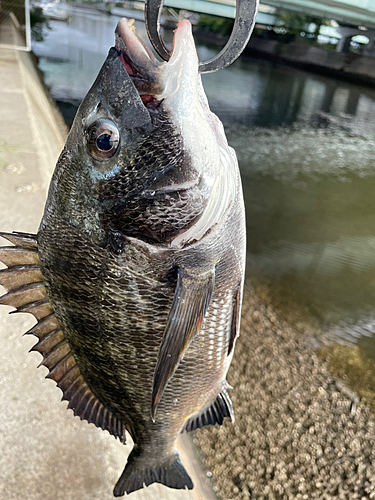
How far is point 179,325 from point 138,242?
22 centimetres

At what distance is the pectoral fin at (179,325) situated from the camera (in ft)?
2.81

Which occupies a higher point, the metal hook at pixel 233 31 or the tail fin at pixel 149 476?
the metal hook at pixel 233 31

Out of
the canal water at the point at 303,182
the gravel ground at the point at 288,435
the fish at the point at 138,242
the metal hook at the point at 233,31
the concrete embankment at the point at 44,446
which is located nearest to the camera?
the metal hook at the point at 233,31

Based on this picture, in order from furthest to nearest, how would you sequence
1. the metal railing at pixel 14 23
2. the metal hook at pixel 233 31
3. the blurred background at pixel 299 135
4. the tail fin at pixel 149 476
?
the metal railing at pixel 14 23 < the blurred background at pixel 299 135 < the tail fin at pixel 149 476 < the metal hook at pixel 233 31

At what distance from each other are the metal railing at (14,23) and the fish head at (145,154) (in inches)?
335

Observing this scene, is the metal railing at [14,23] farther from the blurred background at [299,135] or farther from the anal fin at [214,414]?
the anal fin at [214,414]

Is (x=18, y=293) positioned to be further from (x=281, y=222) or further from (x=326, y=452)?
(x=281, y=222)

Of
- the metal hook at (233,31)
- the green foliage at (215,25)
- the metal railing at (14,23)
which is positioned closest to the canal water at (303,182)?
the metal railing at (14,23)

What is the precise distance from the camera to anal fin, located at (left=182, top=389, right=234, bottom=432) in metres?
1.31

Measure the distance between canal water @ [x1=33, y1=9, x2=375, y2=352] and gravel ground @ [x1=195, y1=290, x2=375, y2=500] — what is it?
85 cm

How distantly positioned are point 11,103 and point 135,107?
4.58 metres

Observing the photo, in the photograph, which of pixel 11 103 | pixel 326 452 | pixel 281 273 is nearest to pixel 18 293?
pixel 326 452

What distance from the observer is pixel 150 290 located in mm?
912

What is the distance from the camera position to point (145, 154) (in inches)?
31.7
